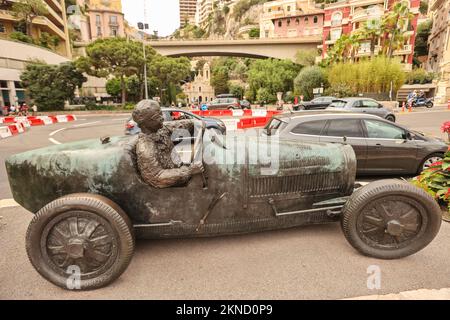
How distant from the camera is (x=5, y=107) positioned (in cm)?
2744

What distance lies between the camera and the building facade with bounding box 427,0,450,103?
111 feet

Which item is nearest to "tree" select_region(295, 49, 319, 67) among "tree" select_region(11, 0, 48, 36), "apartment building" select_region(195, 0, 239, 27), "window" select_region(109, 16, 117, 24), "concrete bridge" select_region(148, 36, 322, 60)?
"concrete bridge" select_region(148, 36, 322, 60)

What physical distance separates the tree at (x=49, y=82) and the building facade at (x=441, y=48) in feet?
143

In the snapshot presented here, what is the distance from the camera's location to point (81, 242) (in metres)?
2.30

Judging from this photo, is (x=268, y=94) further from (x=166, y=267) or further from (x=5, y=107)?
(x=166, y=267)

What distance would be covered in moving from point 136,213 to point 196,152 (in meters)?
0.85

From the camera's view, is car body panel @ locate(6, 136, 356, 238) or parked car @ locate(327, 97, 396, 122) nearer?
car body panel @ locate(6, 136, 356, 238)

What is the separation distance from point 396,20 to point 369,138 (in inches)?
1395

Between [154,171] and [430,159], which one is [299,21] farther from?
[154,171]

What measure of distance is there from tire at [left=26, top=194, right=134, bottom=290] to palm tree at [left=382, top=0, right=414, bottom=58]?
36.8 m

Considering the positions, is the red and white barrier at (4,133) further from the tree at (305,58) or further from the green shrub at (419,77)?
the green shrub at (419,77)

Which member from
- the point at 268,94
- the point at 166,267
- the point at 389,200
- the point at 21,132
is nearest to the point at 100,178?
the point at 166,267

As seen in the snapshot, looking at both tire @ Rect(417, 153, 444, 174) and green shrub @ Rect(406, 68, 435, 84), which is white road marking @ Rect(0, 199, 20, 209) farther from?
green shrub @ Rect(406, 68, 435, 84)

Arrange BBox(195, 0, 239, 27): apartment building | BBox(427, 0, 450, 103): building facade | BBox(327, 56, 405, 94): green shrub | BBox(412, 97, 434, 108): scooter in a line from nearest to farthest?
BBox(327, 56, 405, 94): green shrub → BBox(412, 97, 434, 108): scooter → BBox(427, 0, 450, 103): building facade → BBox(195, 0, 239, 27): apartment building
